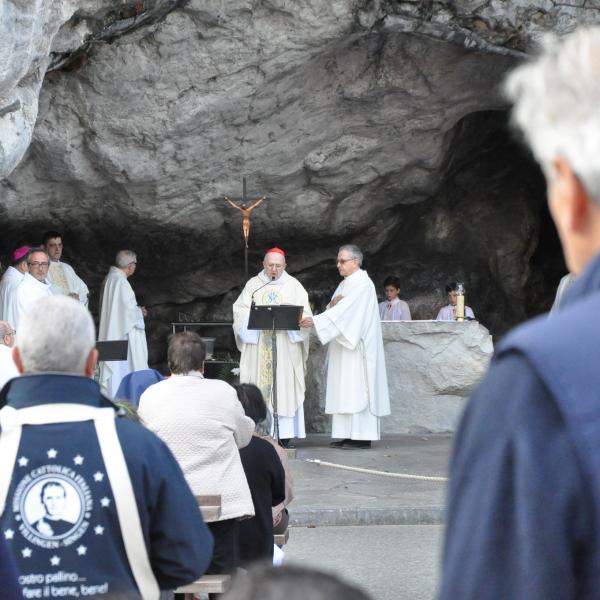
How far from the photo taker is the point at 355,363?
12.6 meters

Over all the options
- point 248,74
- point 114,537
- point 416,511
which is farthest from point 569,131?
point 248,74

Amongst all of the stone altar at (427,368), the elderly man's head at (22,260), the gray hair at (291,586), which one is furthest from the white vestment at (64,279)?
the gray hair at (291,586)

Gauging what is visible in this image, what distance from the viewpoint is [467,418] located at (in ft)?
4.23

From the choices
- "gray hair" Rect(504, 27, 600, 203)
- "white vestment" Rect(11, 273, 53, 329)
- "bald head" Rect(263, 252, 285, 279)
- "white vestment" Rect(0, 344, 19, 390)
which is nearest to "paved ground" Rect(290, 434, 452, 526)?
"bald head" Rect(263, 252, 285, 279)

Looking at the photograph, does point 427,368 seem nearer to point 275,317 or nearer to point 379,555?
point 275,317

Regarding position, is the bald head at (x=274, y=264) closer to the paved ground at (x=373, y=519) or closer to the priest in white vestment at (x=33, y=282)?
the paved ground at (x=373, y=519)

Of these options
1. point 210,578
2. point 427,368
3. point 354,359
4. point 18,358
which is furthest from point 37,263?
point 18,358

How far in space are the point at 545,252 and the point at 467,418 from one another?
674 inches

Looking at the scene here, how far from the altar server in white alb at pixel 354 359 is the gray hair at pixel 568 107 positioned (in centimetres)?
1090

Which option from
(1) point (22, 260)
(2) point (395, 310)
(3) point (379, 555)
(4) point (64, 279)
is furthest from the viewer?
(2) point (395, 310)

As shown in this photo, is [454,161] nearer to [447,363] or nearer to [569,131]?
[447,363]

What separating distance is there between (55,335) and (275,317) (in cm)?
916

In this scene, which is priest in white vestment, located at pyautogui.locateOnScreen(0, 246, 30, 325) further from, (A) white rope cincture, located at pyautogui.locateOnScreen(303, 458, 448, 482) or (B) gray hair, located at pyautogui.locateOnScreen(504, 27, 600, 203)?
(B) gray hair, located at pyautogui.locateOnScreen(504, 27, 600, 203)

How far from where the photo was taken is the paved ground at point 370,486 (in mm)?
8828
